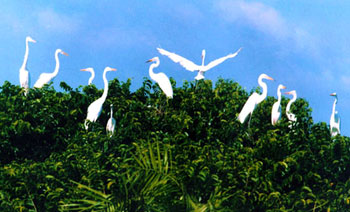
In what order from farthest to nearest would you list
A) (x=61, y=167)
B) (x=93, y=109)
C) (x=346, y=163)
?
1. (x=93, y=109)
2. (x=346, y=163)
3. (x=61, y=167)

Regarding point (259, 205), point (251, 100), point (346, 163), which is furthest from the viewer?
point (251, 100)

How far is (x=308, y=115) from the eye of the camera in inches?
509

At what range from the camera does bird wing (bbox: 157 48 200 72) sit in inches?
619

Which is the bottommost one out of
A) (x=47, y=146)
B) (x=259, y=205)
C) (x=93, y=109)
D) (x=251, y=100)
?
(x=259, y=205)

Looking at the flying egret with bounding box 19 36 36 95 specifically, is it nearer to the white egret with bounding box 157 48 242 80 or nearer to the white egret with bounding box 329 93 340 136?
the white egret with bounding box 157 48 242 80

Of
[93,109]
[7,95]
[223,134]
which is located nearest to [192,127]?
[223,134]

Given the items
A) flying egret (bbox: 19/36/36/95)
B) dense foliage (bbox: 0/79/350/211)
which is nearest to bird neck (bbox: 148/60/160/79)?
dense foliage (bbox: 0/79/350/211)

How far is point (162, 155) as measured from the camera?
651 cm

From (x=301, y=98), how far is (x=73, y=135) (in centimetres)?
673

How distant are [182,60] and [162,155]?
9.56 m

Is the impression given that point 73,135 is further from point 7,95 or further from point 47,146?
point 7,95

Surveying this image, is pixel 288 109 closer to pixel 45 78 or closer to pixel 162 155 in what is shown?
pixel 45 78

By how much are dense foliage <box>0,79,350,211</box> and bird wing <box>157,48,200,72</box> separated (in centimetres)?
272

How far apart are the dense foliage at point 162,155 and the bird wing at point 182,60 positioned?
2.72 meters
